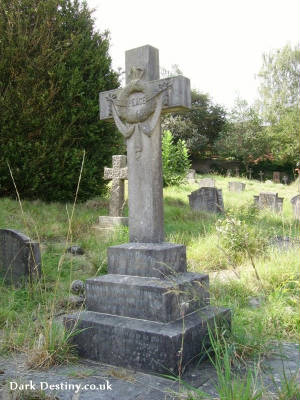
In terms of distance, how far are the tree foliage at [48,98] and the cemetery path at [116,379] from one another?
21.4 feet

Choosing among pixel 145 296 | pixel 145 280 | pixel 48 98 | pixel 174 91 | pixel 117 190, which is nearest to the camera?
pixel 145 296

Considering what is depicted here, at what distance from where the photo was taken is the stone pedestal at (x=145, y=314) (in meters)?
2.94

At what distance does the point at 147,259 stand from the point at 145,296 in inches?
13.3

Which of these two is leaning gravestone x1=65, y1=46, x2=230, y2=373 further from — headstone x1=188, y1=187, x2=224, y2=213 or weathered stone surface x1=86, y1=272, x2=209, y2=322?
headstone x1=188, y1=187, x2=224, y2=213

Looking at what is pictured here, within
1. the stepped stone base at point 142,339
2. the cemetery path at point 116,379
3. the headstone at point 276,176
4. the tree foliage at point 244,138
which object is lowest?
the cemetery path at point 116,379

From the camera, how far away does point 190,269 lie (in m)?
6.21

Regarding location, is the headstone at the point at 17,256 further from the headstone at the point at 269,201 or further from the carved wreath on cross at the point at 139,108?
the headstone at the point at 269,201

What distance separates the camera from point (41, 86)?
9.51 meters

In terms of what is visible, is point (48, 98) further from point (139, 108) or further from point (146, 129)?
point (146, 129)

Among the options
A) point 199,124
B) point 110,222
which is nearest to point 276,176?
point 199,124

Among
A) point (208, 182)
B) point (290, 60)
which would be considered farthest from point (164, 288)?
point (290, 60)

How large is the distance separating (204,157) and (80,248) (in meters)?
27.0

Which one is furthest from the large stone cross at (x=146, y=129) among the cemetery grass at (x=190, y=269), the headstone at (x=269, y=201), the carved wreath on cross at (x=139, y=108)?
the headstone at (x=269, y=201)

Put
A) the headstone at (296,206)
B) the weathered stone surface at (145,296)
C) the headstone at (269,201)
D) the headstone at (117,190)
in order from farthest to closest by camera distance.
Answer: the headstone at (269,201), the headstone at (296,206), the headstone at (117,190), the weathered stone surface at (145,296)
